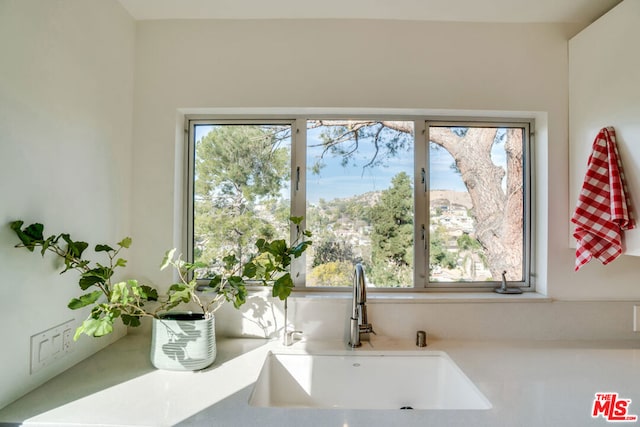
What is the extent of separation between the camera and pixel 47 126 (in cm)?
108

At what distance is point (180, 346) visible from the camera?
1176 millimetres

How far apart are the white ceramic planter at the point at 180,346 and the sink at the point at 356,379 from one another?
0.30 m

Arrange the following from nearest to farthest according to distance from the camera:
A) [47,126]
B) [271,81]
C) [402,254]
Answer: [47,126] → [271,81] → [402,254]

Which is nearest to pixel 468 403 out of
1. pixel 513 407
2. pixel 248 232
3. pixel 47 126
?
pixel 513 407

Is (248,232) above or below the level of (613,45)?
below

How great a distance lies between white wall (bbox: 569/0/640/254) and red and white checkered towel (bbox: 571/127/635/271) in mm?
33

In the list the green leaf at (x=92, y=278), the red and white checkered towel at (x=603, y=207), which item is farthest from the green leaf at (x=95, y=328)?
the red and white checkered towel at (x=603, y=207)

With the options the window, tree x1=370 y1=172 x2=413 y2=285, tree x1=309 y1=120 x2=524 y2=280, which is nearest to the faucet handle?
the window

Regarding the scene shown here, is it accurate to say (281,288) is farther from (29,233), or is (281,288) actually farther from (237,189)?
(29,233)

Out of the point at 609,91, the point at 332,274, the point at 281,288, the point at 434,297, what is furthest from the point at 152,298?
the point at 609,91

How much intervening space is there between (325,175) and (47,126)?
3.63 feet

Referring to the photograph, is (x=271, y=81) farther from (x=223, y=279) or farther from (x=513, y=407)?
(x=513, y=407)

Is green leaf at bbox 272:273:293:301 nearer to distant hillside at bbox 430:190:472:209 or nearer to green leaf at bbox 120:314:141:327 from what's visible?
green leaf at bbox 120:314:141:327

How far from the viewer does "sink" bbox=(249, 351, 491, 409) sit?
4.44ft
